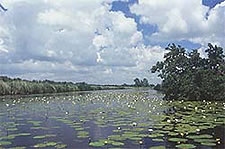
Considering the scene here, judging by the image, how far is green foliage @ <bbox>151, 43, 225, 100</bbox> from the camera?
29188 mm

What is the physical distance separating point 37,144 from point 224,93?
21.5m

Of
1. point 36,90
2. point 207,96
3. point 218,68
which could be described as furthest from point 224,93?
point 36,90

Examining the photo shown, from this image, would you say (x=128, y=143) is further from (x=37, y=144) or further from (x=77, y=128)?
(x=77, y=128)

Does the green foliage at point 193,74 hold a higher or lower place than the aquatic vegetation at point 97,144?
higher

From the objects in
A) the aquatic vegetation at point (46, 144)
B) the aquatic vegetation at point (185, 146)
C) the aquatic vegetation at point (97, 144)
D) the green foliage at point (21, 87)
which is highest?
the green foliage at point (21, 87)

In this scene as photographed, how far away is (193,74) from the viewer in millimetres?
30859

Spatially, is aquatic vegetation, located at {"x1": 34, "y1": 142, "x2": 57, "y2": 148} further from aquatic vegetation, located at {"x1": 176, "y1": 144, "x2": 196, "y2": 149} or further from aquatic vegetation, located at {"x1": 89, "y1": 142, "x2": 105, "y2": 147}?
aquatic vegetation, located at {"x1": 176, "y1": 144, "x2": 196, "y2": 149}

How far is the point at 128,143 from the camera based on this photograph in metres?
10.4

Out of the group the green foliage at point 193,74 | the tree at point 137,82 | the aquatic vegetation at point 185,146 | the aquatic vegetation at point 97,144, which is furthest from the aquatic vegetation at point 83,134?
the tree at point 137,82

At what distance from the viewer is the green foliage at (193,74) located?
29.2 meters

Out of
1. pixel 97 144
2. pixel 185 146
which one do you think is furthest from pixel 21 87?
pixel 185 146

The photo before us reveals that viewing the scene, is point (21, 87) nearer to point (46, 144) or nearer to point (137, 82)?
point (46, 144)

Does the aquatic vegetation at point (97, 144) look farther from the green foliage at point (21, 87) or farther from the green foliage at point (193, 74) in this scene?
A: the green foliage at point (21, 87)

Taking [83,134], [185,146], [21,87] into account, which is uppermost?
[21,87]
